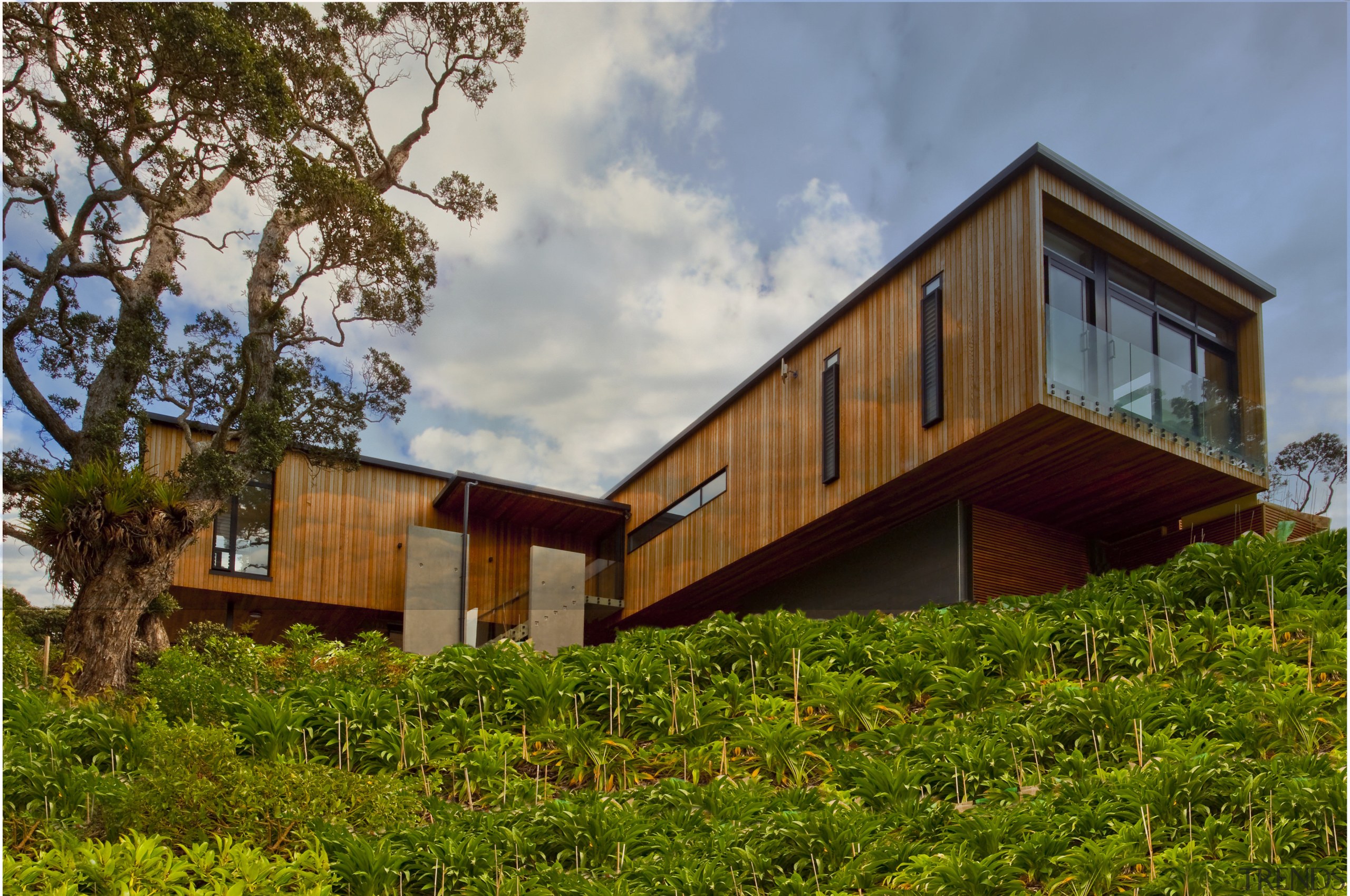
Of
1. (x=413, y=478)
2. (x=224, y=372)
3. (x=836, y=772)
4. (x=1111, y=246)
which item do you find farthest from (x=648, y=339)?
(x=836, y=772)

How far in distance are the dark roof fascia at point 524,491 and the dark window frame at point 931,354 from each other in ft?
26.2

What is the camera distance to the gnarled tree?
9797 millimetres

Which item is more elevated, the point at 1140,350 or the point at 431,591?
the point at 1140,350

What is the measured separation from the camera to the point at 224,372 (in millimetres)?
12945

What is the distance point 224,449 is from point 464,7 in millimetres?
8283

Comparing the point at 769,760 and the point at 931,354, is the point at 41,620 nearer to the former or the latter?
the point at 769,760

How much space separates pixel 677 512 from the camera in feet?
52.9

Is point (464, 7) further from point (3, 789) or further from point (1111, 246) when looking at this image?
point (3, 789)

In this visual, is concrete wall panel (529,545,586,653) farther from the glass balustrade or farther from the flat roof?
the glass balustrade

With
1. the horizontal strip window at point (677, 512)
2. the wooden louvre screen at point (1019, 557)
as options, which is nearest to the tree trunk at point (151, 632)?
the horizontal strip window at point (677, 512)

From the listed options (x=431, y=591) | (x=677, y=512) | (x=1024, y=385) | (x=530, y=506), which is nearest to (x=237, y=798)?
(x=1024, y=385)

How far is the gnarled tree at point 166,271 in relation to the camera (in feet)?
32.1

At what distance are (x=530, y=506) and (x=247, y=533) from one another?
466 cm

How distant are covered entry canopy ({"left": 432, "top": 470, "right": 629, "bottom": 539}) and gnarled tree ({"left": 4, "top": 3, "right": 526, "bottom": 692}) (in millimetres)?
2646
